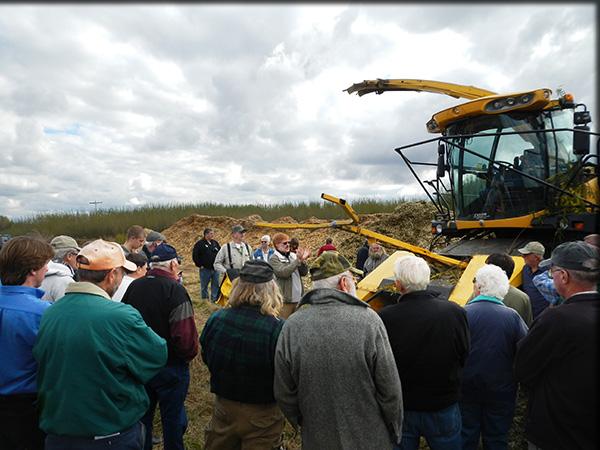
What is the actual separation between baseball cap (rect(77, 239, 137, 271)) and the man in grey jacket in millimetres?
1093

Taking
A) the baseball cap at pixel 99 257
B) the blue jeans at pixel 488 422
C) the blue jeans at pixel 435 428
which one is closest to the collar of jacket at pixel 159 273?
the baseball cap at pixel 99 257

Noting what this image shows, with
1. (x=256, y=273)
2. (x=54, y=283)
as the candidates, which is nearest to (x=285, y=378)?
(x=256, y=273)

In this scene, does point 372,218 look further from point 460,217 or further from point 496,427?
point 496,427

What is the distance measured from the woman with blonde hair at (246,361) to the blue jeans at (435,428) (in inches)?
33.2

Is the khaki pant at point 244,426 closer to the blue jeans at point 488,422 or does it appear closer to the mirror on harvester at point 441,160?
the blue jeans at point 488,422

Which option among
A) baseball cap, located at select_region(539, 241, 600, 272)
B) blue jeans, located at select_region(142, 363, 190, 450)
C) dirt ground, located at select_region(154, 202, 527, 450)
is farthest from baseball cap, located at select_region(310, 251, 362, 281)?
dirt ground, located at select_region(154, 202, 527, 450)

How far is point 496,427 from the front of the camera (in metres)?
2.93

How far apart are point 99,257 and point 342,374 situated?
1.53 metres

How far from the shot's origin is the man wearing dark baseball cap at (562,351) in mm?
2049

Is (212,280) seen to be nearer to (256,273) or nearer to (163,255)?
(163,255)

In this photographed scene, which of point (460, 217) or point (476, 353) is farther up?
point (460, 217)

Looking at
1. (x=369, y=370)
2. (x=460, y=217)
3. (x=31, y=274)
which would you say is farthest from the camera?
(x=460, y=217)

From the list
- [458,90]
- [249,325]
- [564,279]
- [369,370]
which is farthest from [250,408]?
[458,90]

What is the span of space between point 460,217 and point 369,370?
17.8 feet
